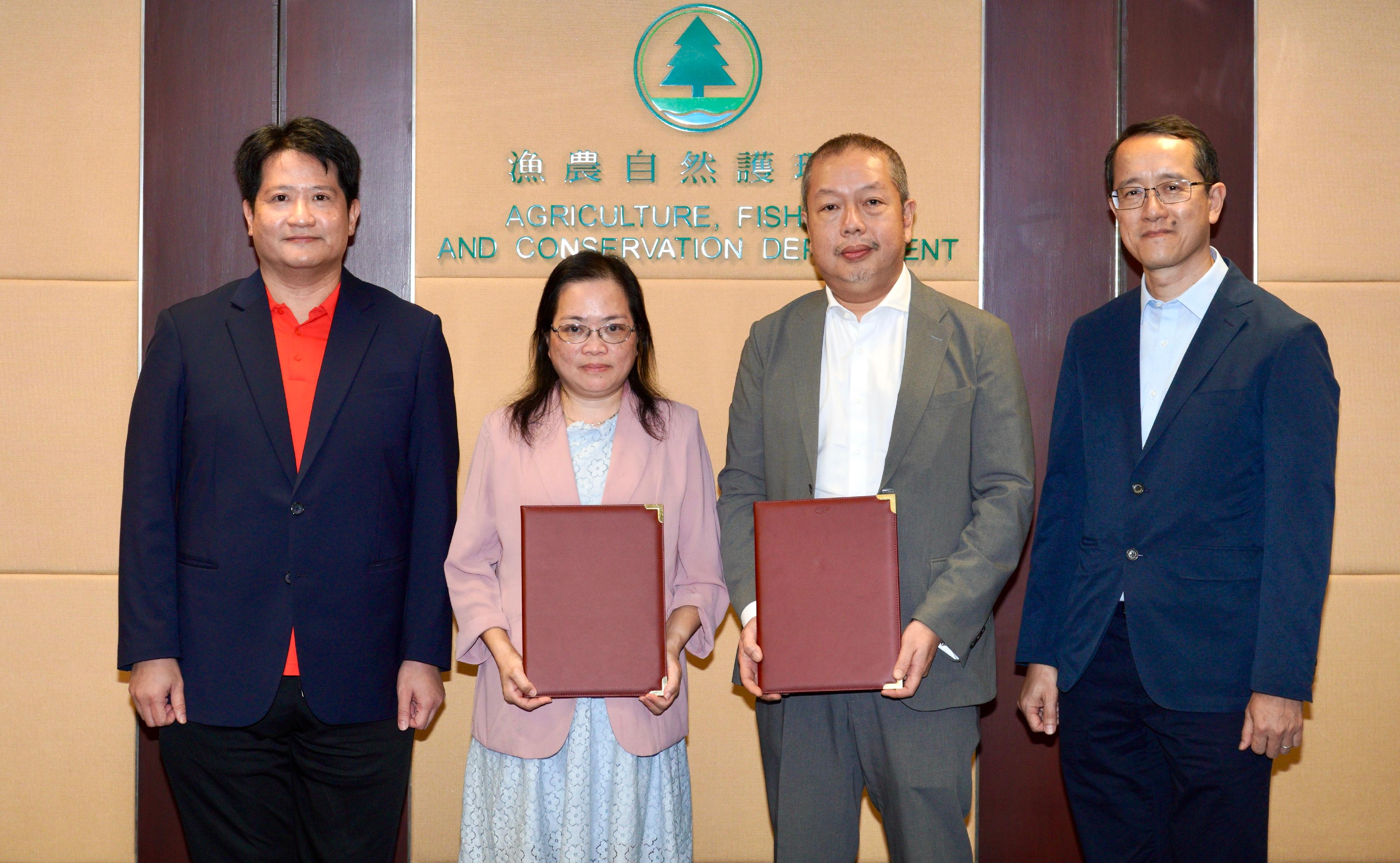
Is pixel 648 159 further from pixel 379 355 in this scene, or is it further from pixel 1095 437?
pixel 1095 437

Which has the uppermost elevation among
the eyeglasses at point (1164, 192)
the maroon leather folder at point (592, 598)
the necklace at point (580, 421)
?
the eyeglasses at point (1164, 192)

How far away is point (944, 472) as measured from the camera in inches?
83.1

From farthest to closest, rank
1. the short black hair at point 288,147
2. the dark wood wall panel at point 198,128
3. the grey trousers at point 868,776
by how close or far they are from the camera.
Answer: the dark wood wall panel at point 198,128 → the short black hair at point 288,147 → the grey trousers at point 868,776

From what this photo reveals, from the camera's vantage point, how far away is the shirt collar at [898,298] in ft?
7.31

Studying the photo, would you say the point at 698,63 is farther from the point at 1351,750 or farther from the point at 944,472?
the point at 1351,750

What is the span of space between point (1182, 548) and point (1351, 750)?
5.36 ft

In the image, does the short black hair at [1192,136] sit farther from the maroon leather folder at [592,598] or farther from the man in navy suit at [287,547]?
the man in navy suit at [287,547]

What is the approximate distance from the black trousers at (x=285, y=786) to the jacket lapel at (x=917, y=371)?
4.26 ft

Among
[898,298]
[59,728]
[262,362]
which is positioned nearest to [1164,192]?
[898,298]

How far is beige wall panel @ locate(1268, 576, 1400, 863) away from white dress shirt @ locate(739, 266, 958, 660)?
1.91 metres

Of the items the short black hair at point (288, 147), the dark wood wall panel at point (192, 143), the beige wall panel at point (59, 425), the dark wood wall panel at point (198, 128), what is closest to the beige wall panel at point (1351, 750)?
the short black hair at point (288, 147)

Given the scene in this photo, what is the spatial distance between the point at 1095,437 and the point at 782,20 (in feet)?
5.52

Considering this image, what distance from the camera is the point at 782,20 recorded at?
10.1 feet

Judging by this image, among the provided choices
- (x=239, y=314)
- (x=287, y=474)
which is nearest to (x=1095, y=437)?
(x=287, y=474)
